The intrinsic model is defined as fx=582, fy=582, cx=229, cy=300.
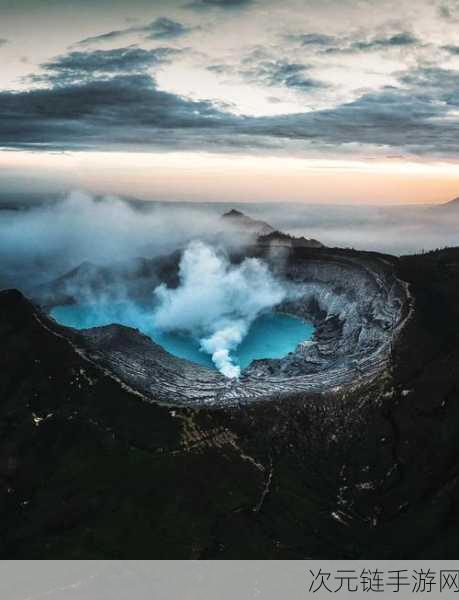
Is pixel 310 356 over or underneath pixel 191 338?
over

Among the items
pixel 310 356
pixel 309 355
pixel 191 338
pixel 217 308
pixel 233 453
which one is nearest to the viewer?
pixel 233 453

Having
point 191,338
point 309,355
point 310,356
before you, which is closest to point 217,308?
point 191,338

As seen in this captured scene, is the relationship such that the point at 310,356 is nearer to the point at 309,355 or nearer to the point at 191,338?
the point at 309,355

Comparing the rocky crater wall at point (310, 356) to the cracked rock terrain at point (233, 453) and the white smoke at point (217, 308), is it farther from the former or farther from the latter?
the white smoke at point (217, 308)

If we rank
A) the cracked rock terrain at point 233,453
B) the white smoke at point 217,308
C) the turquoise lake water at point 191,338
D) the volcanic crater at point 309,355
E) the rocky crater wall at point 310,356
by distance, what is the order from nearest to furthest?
1. the cracked rock terrain at point 233,453
2. the volcanic crater at point 309,355
3. the rocky crater wall at point 310,356
4. the turquoise lake water at point 191,338
5. the white smoke at point 217,308

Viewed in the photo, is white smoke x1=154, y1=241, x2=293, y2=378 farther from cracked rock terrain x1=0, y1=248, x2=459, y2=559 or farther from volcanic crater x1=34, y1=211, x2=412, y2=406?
cracked rock terrain x1=0, y1=248, x2=459, y2=559

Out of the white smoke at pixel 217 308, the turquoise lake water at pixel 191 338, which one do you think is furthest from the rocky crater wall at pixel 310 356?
the white smoke at pixel 217 308

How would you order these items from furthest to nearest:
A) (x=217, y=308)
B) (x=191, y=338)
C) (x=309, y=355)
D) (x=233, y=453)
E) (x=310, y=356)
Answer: (x=217, y=308) < (x=191, y=338) < (x=309, y=355) < (x=310, y=356) < (x=233, y=453)

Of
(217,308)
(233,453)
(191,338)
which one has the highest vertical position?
(217,308)
